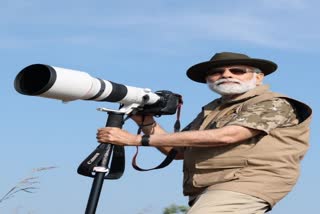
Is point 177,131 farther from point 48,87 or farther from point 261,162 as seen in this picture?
point 48,87

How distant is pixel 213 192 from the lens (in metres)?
5.96

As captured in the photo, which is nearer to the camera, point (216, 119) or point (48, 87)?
point (48, 87)

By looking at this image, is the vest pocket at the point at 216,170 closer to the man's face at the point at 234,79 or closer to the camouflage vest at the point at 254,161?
the camouflage vest at the point at 254,161

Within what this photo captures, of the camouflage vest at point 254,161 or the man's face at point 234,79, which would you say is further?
the man's face at point 234,79

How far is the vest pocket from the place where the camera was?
19.6 ft

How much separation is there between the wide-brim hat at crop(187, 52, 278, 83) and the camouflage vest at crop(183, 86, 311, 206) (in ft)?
0.63

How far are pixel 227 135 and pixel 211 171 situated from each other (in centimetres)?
28

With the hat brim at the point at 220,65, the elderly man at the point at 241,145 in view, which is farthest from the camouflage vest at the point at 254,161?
the hat brim at the point at 220,65

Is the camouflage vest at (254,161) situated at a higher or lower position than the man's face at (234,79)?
lower

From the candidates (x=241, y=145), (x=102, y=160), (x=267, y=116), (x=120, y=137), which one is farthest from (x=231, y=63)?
(x=102, y=160)

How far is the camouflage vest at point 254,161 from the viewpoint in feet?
19.5

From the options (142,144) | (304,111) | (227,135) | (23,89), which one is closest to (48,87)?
(23,89)

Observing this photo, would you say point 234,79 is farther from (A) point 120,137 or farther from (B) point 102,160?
(B) point 102,160

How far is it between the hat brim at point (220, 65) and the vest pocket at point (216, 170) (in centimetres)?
66
